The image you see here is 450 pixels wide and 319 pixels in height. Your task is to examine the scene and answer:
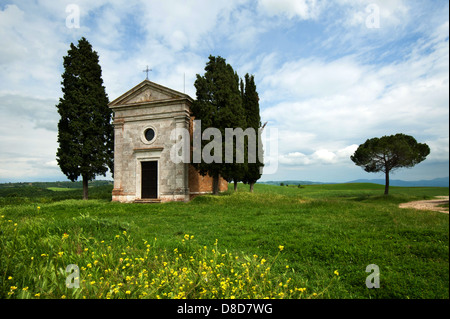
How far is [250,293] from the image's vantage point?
3.43 m

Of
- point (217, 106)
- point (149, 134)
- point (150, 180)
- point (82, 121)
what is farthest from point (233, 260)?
point (82, 121)

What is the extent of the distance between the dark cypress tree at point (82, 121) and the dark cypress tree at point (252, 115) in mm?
12798

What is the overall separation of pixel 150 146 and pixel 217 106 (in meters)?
6.06

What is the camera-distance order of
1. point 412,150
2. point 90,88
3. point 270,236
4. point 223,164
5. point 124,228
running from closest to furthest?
1. point 270,236
2. point 124,228
3. point 223,164
4. point 90,88
5. point 412,150

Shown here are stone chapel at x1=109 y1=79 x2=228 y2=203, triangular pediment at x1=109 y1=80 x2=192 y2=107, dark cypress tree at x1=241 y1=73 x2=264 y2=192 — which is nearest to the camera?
stone chapel at x1=109 y1=79 x2=228 y2=203

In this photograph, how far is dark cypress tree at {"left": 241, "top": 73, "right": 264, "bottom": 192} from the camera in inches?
916

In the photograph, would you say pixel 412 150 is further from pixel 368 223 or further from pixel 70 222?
pixel 70 222

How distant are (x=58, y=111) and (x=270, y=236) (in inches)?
821

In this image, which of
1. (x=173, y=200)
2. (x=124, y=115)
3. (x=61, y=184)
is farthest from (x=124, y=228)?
(x=61, y=184)

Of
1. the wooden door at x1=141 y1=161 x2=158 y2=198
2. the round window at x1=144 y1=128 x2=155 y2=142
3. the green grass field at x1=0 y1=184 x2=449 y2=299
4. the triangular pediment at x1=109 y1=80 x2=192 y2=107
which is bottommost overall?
the green grass field at x1=0 y1=184 x2=449 y2=299

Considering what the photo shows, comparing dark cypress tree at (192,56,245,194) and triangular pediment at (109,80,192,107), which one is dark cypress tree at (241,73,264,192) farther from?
triangular pediment at (109,80,192,107)

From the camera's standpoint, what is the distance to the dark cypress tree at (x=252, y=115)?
23.3 metres

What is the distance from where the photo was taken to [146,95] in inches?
766

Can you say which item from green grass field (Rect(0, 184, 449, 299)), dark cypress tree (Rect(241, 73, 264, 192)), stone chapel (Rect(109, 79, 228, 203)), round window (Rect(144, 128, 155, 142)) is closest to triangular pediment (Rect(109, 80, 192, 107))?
stone chapel (Rect(109, 79, 228, 203))
